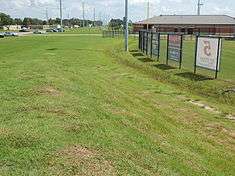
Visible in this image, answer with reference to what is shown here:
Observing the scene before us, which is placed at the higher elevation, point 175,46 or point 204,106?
point 175,46

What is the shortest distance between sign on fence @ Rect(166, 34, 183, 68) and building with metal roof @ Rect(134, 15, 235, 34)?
62.3m

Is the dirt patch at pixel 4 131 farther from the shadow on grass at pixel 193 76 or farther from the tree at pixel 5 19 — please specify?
the tree at pixel 5 19

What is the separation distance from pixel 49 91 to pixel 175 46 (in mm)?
13618

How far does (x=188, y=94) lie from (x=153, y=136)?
699cm

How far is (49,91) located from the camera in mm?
11023

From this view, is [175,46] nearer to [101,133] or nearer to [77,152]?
[101,133]

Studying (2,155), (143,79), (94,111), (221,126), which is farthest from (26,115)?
(143,79)

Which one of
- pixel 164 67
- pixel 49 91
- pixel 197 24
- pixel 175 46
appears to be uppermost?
pixel 175 46

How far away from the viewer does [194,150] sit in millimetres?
7855

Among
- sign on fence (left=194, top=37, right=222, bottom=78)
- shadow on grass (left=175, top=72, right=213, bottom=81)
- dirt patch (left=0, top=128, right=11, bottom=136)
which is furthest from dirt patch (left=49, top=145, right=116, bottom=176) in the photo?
sign on fence (left=194, top=37, right=222, bottom=78)

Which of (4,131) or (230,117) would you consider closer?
(4,131)

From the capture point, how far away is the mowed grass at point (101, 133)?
602cm

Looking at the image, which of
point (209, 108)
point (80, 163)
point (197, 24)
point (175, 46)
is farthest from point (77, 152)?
point (197, 24)

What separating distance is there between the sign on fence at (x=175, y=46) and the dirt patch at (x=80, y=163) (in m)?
16.4
